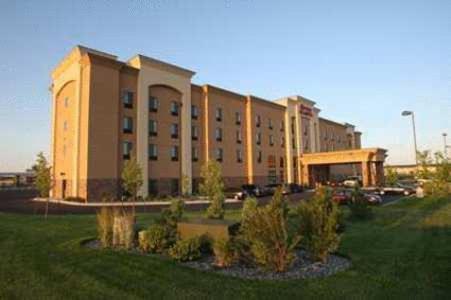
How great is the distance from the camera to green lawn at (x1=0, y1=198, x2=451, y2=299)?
647 cm

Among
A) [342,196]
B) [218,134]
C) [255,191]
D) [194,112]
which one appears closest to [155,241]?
[342,196]

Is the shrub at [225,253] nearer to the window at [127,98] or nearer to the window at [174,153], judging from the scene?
the window at [127,98]

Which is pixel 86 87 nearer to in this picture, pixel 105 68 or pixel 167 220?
pixel 105 68

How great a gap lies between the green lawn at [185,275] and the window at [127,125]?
23803mm

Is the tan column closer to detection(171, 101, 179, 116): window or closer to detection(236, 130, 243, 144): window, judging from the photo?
detection(236, 130, 243, 144): window

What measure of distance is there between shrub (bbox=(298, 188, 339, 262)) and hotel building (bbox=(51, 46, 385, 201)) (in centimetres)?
2678

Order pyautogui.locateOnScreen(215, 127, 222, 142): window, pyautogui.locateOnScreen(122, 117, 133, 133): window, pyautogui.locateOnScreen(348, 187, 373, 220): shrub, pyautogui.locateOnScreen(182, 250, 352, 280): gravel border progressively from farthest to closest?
pyautogui.locateOnScreen(215, 127, 222, 142): window → pyautogui.locateOnScreen(122, 117, 133, 133): window → pyautogui.locateOnScreen(348, 187, 373, 220): shrub → pyautogui.locateOnScreen(182, 250, 352, 280): gravel border

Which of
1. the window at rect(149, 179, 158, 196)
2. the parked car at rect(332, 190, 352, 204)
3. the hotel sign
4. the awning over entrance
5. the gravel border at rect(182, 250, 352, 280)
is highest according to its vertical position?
the hotel sign

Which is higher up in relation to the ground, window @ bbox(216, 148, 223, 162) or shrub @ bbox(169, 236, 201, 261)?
window @ bbox(216, 148, 223, 162)

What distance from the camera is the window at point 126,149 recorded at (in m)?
34.4

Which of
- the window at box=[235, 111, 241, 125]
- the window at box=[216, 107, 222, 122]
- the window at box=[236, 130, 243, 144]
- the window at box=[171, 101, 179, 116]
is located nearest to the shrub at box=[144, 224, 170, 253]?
the window at box=[171, 101, 179, 116]

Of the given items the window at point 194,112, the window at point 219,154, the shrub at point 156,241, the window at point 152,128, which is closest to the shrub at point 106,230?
the shrub at point 156,241

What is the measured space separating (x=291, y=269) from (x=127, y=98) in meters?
31.2

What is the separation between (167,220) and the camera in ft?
38.1
